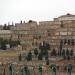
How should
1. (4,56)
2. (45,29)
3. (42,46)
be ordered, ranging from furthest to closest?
(45,29)
(42,46)
(4,56)

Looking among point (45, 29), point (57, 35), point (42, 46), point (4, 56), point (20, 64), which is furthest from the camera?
point (45, 29)

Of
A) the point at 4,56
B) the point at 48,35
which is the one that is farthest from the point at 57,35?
the point at 4,56

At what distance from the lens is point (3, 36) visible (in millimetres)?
43312

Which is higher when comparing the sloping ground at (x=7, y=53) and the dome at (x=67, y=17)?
the dome at (x=67, y=17)

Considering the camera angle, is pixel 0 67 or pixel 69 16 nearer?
pixel 0 67

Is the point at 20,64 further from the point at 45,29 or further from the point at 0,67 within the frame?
the point at 45,29

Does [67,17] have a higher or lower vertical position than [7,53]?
higher

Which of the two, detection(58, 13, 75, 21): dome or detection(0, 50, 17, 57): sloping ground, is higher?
detection(58, 13, 75, 21): dome

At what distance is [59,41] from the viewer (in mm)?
38031

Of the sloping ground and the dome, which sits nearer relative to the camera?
the sloping ground

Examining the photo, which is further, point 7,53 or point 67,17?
point 67,17

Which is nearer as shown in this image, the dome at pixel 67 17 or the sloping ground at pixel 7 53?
the sloping ground at pixel 7 53

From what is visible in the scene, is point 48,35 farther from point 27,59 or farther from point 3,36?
point 27,59

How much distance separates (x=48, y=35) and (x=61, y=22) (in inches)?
196
